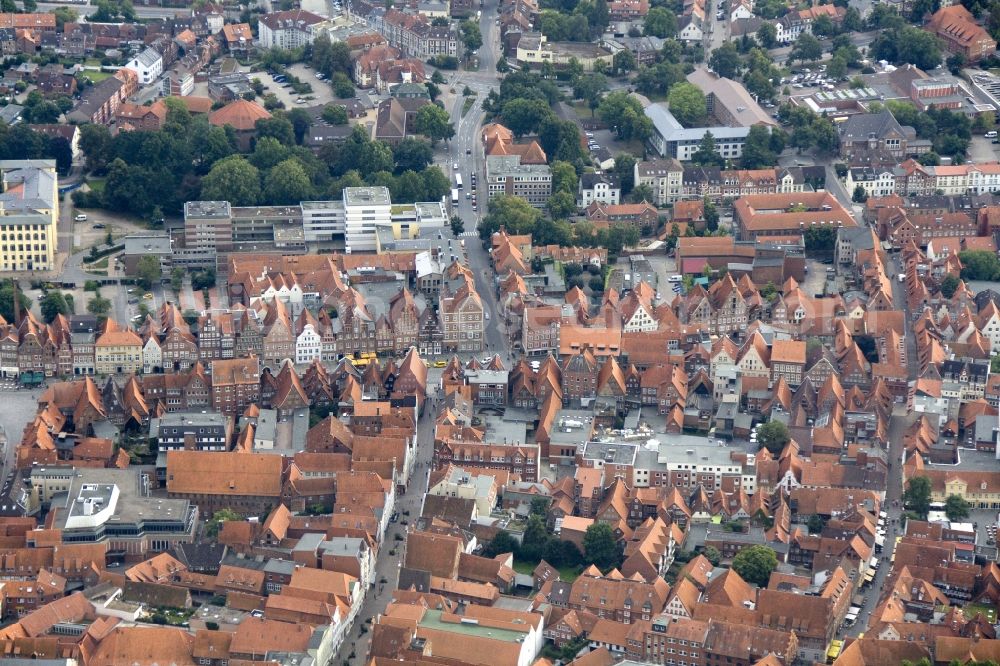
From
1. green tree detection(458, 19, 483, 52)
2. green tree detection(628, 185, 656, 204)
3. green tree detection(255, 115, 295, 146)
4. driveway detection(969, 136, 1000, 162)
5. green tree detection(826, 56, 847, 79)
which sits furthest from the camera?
green tree detection(458, 19, 483, 52)

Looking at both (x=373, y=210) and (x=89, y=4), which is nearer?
(x=373, y=210)

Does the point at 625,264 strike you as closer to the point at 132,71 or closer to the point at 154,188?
the point at 154,188

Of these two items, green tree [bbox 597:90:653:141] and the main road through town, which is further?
green tree [bbox 597:90:653:141]

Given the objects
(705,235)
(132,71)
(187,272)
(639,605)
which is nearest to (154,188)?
(187,272)

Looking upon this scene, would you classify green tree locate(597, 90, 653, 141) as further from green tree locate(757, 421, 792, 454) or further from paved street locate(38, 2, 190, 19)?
green tree locate(757, 421, 792, 454)

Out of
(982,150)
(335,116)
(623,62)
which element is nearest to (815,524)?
(982,150)

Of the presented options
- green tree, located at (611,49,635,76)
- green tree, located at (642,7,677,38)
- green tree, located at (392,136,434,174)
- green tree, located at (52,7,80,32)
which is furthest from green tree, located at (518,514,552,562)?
green tree, located at (52,7,80,32)

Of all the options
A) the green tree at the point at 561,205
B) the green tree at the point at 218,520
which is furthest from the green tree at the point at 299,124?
the green tree at the point at 218,520
